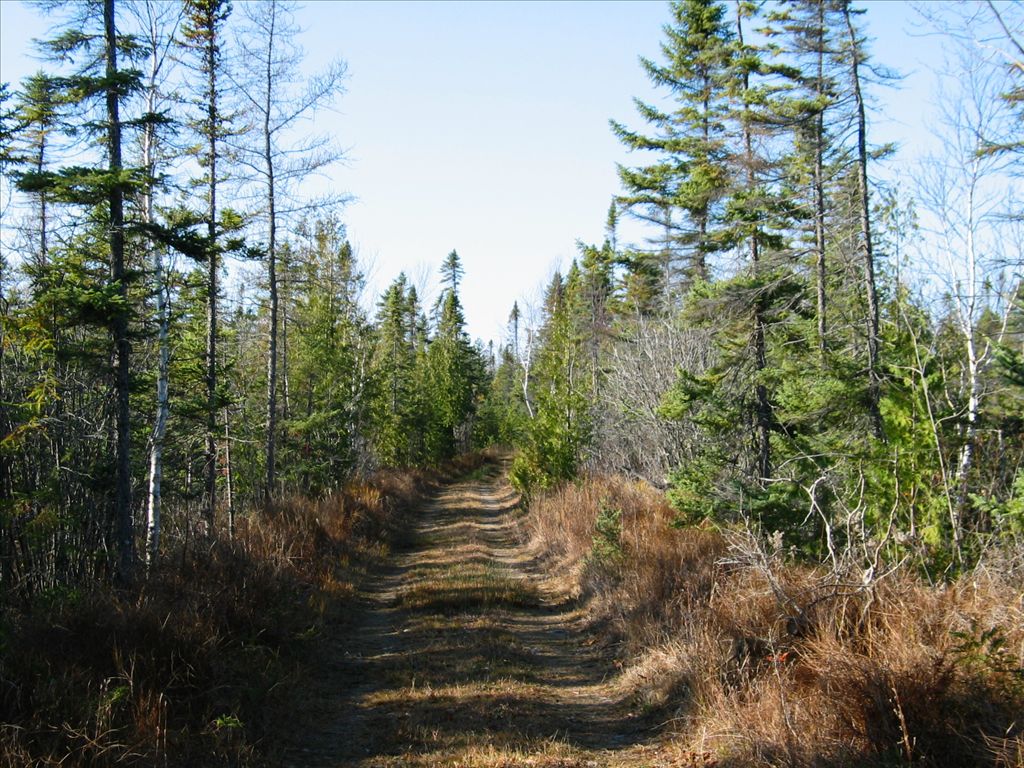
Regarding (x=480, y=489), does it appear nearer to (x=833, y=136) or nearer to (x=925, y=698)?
(x=833, y=136)

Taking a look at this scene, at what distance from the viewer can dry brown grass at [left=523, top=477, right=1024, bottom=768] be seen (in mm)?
3996

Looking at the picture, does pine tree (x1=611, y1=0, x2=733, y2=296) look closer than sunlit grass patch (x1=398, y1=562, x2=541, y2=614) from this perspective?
No

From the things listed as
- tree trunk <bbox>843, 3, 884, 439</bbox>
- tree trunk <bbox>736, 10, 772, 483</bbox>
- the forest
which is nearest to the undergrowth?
the forest

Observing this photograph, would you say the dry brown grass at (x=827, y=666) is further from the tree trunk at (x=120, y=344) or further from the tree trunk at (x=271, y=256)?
the tree trunk at (x=271, y=256)

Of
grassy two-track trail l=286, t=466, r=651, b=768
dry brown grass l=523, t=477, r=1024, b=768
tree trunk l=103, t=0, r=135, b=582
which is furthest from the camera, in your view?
tree trunk l=103, t=0, r=135, b=582

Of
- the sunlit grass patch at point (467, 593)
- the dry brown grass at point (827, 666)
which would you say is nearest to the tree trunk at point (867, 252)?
the dry brown grass at point (827, 666)

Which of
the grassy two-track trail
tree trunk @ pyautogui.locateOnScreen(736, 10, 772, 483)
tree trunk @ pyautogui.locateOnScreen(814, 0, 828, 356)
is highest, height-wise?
tree trunk @ pyautogui.locateOnScreen(814, 0, 828, 356)

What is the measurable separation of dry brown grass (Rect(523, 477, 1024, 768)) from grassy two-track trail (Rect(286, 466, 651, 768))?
636mm

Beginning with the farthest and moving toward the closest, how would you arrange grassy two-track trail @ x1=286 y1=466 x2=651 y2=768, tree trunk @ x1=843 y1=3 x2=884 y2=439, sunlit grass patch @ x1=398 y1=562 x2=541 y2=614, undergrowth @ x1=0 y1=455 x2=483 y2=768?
sunlit grass patch @ x1=398 y1=562 x2=541 y2=614
tree trunk @ x1=843 y1=3 x2=884 y2=439
grassy two-track trail @ x1=286 y1=466 x2=651 y2=768
undergrowth @ x1=0 y1=455 x2=483 y2=768

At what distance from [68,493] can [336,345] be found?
11.2 meters

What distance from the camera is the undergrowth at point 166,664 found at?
170 inches

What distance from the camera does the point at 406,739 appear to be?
5617mm

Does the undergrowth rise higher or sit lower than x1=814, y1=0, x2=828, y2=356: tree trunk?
lower

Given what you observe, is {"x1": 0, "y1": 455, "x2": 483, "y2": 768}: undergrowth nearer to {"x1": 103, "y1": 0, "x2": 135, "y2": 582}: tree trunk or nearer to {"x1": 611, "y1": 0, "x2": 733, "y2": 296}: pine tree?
{"x1": 103, "y1": 0, "x2": 135, "y2": 582}: tree trunk
